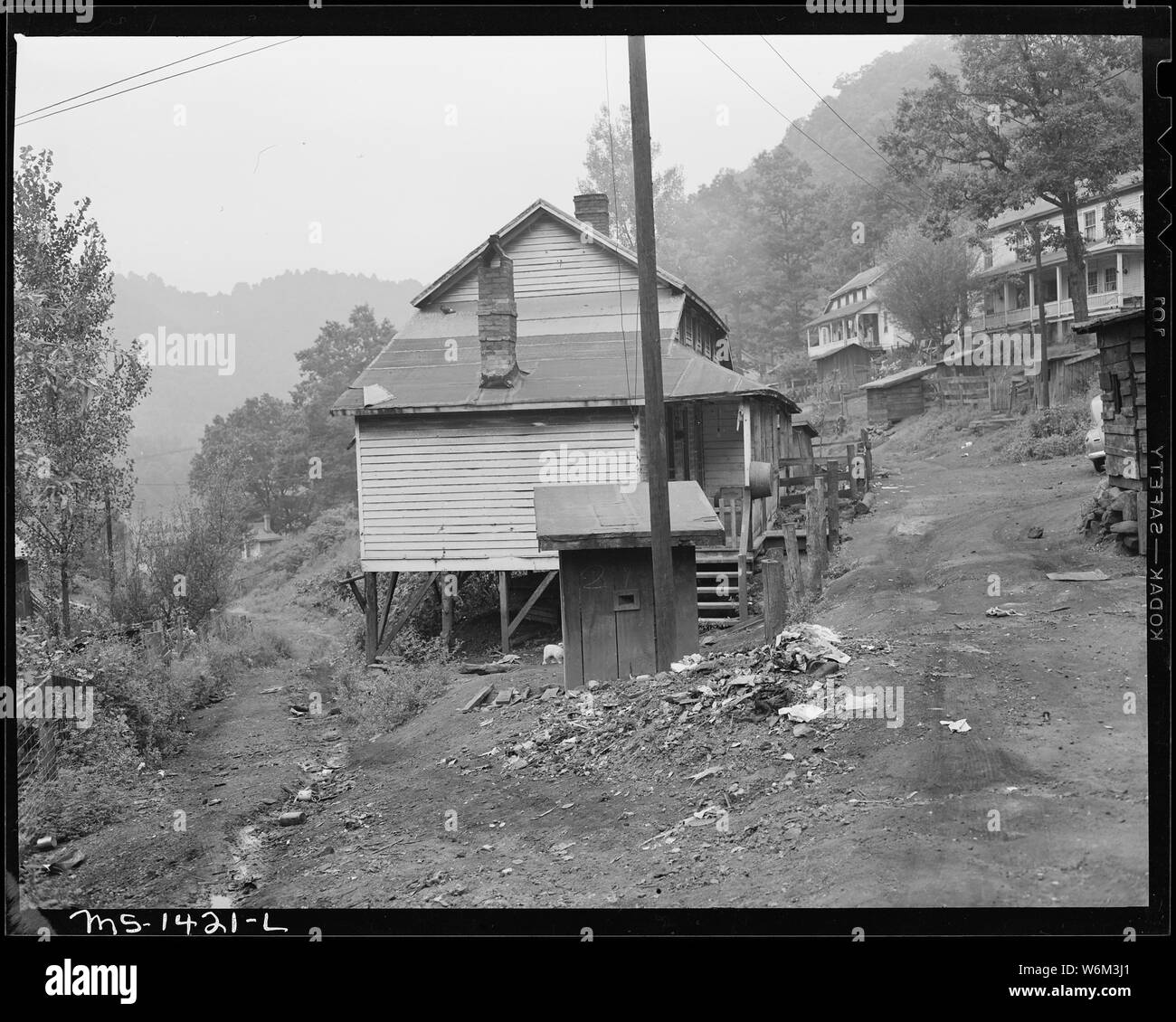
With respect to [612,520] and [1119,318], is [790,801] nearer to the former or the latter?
[612,520]

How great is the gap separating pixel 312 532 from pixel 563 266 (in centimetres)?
1569

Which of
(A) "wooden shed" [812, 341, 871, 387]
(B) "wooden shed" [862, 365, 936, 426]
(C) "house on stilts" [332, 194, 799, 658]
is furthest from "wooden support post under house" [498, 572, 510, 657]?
(A) "wooden shed" [812, 341, 871, 387]

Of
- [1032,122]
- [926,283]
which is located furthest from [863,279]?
[1032,122]

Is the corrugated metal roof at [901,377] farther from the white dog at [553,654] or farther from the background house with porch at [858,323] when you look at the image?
the white dog at [553,654]

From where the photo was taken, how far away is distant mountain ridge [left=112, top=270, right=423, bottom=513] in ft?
140

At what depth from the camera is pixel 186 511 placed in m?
19.5

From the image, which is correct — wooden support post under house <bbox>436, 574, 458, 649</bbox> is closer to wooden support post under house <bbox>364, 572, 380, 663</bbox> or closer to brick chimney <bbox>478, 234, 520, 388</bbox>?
wooden support post under house <bbox>364, 572, 380, 663</bbox>

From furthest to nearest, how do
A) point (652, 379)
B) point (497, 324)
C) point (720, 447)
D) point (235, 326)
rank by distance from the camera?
point (235, 326) < point (720, 447) < point (497, 324) < point (652, 379)

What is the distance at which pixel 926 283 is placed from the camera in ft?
128

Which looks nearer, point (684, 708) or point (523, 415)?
point (684, 708)

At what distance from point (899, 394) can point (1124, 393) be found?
28.0 metres

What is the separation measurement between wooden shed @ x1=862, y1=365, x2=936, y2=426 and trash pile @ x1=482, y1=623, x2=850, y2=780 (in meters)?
30.9

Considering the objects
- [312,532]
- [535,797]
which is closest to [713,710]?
[535,797]
